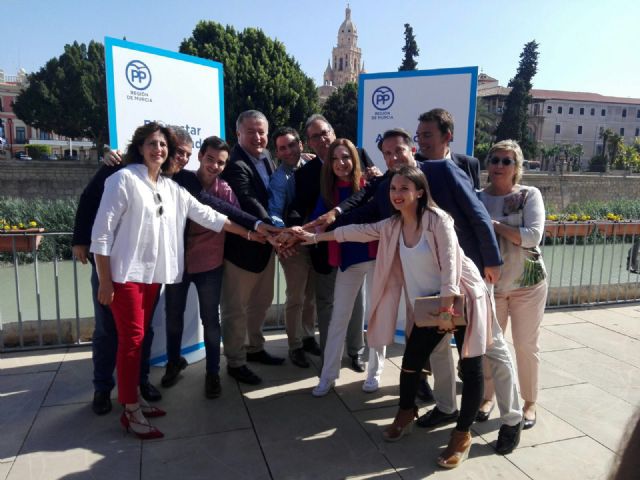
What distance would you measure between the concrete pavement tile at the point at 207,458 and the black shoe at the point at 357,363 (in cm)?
119

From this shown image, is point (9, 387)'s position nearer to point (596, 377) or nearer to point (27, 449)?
point (27, 449)

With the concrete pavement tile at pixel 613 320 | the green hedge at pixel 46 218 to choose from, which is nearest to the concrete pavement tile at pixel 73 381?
the concrete pavement tile at pixel 613 320

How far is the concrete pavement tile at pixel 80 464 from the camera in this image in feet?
8.00

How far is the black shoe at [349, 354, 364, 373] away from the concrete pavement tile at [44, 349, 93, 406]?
1944 millimetres

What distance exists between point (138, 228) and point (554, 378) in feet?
10.8

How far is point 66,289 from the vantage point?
8500 millimetres

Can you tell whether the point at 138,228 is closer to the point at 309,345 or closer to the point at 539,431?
the point at 309,345

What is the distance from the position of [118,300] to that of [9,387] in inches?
61.1

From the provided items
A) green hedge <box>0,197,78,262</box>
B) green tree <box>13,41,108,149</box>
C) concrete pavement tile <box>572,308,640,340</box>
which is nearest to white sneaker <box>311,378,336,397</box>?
concrete pavement tile <box>572,308,640,340</box>

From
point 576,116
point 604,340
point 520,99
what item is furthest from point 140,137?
point 576,116

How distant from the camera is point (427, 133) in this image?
9.47ft

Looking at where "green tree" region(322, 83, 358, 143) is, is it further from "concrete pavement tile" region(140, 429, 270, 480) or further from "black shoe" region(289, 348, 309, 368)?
"concrete pavement tile" region(140, 429, 270, 480)

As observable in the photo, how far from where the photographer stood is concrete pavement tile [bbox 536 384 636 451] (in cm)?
297

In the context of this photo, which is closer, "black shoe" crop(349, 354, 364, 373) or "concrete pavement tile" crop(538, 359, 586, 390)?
"concrete pavement tile" crop(538, 359, 586, 390)
